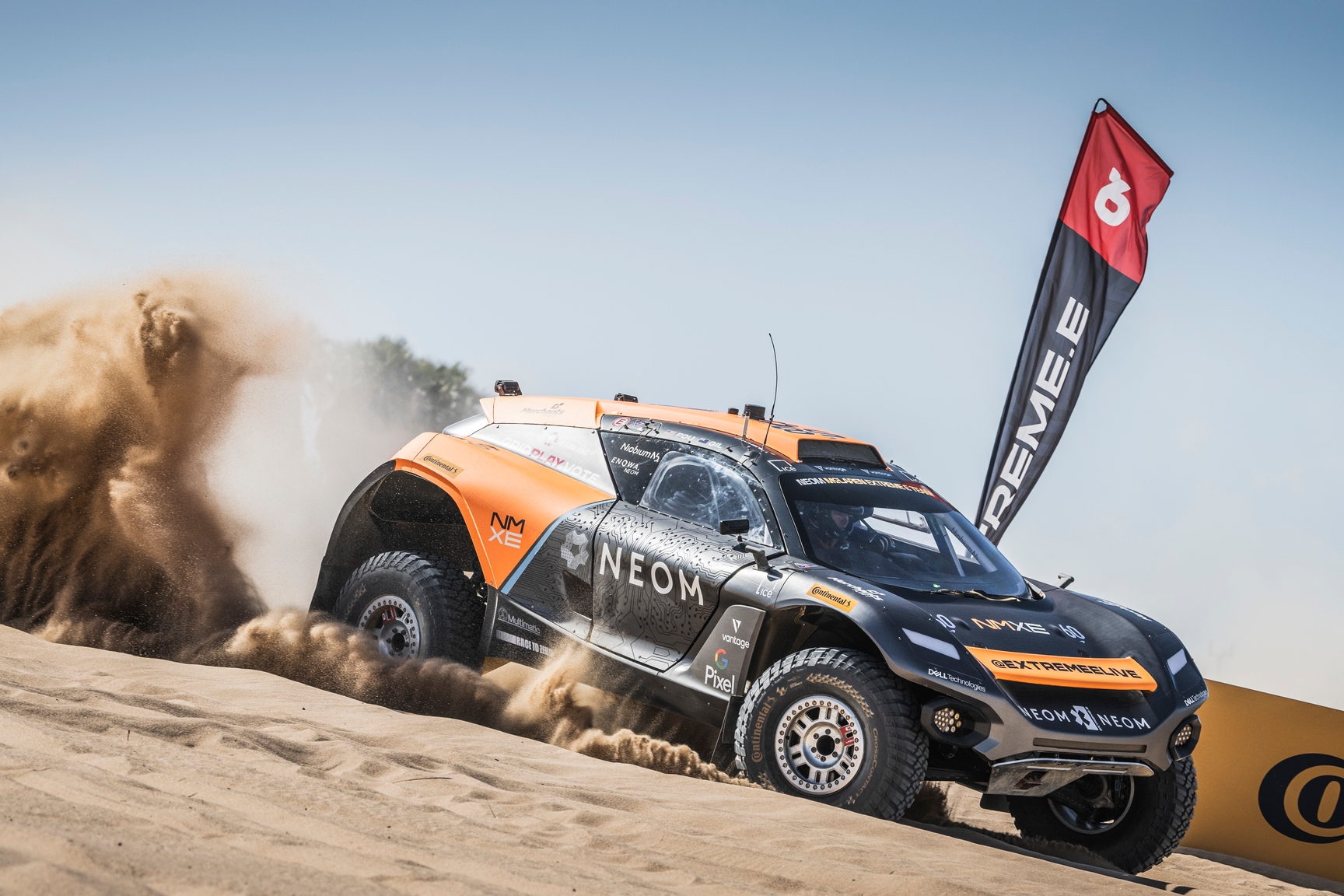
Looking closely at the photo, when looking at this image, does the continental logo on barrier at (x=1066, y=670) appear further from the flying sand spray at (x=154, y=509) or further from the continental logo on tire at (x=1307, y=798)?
the continental logo on tire at (x=1307, y=798)

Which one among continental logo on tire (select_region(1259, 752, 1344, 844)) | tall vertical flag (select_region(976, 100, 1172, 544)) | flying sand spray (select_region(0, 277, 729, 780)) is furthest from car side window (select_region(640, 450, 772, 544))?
tall vertical flag (select_region(976, 100, 1172, 544))

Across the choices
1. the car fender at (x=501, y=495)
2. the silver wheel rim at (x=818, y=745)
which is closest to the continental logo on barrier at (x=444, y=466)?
the car fender at (x=501, y=495)

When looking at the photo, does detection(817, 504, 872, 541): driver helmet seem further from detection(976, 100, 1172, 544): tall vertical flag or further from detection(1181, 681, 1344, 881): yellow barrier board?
detection(976, 100, 1172, 544): tall vertical flag

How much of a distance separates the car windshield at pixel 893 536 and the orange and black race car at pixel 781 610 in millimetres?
15

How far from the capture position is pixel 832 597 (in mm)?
5453

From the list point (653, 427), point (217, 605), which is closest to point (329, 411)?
point (217, 605)

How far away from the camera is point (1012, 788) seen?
5.18 meters

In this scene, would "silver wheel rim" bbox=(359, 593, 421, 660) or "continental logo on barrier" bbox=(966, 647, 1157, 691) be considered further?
"silver wheel rim" bbox=(359, 593, 421, 660)

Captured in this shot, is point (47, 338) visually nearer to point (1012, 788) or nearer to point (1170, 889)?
point (1012, 788)

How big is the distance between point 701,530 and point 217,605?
3.78 m

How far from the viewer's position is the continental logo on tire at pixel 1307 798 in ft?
24.0

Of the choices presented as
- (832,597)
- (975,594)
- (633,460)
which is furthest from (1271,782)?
(633,460)

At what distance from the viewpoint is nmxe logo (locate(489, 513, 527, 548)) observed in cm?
663

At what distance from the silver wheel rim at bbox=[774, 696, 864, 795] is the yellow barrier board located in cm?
328
